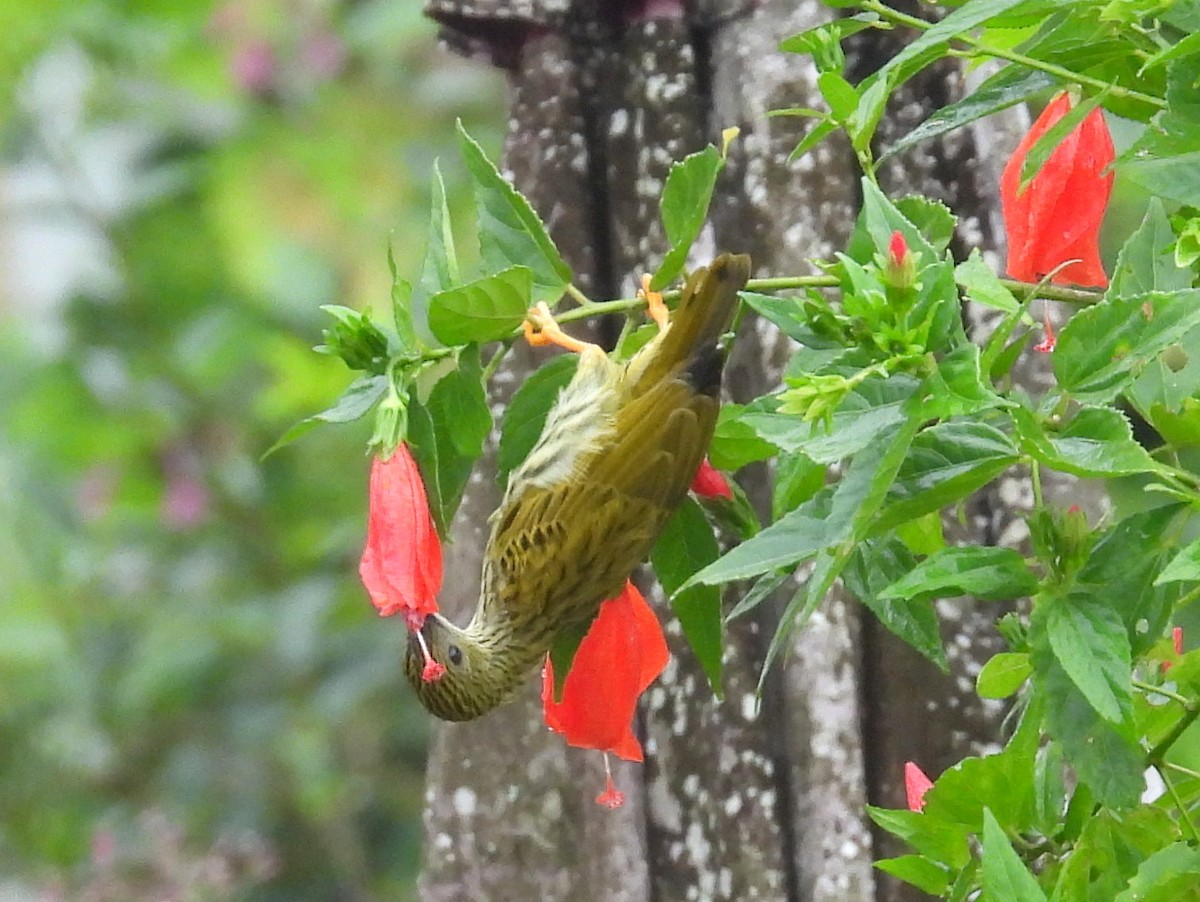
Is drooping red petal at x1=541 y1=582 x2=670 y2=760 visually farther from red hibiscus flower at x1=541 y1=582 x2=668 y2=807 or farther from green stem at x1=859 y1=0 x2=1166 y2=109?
green stem at x1=859 y1=0 x2=1166 y2=109

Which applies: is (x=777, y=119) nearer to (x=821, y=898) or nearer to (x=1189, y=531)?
(x=821, y=898)

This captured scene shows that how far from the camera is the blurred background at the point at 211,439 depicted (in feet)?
4.69

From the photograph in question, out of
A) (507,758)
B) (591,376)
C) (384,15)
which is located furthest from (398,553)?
(384,15)

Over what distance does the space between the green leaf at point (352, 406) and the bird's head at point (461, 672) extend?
171 mm

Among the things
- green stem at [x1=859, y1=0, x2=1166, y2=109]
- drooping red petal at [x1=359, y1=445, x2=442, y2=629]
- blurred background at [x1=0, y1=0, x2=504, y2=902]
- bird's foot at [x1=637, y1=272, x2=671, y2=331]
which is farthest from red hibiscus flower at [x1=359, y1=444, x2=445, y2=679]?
blurred background at [x1=0, y1=0, x2=504, y2=902]

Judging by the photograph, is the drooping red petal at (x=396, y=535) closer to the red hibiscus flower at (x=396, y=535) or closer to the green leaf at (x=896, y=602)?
the red hibiscus flower at (x=396, y=535)

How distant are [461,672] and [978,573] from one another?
30cm

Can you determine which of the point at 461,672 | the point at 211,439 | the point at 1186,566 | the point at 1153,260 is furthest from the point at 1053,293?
the point at 211,439

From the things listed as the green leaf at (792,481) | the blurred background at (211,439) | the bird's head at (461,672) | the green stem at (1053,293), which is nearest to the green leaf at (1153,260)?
the green stem at (1053,293)

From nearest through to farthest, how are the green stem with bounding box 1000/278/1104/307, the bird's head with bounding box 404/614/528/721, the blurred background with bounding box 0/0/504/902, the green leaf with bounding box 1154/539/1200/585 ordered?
the green leaf with bounding box 1154/539/1200/585 → the green stem with bounding box 1000/278/1104/307 → the bird's head with bounding box 404/614/528/721 → the blurred background with bounding box 0/0/504/902

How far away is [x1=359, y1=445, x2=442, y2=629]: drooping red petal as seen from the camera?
0.48 m

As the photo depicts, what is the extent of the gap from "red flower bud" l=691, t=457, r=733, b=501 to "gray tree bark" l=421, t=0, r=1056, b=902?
7.4 inches

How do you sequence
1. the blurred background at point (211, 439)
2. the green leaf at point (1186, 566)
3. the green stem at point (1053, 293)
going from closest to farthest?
the green leaf at point (1186, 566)
the green stem at point (1053, 293)
the blurred background at point (211, 439)

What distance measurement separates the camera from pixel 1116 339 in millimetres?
410
